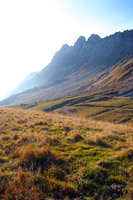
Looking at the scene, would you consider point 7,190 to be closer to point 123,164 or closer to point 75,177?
point 75,177

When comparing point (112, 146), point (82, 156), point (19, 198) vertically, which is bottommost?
point (112, 146)

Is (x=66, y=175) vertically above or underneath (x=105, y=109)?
above

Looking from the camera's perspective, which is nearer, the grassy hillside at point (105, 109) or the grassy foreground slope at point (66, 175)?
the grassy foreground slope at point (66, 175)

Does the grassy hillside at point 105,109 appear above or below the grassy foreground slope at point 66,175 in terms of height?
below

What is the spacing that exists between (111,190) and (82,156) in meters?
2.22

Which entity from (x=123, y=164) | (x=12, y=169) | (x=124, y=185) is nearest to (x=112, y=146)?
(x=123, y=164)

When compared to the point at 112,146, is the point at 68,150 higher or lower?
higher

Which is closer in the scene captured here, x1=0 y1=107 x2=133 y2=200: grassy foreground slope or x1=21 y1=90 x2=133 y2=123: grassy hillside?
x1=0 y1=107 x2=133 y2=200: grassy foreground slope

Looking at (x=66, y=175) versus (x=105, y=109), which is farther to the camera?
(x=105, y=109)

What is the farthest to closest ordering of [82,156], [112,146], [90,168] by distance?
[112,146], [82,156], [90,168]

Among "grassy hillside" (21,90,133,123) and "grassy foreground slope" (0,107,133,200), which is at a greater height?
"grassy foreground slope" (0,107,133,200)

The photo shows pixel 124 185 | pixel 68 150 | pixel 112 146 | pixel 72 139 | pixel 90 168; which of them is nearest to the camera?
pixel 124 185

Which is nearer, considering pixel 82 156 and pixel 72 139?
pixel 82 156

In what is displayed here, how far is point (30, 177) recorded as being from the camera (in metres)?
4.41
